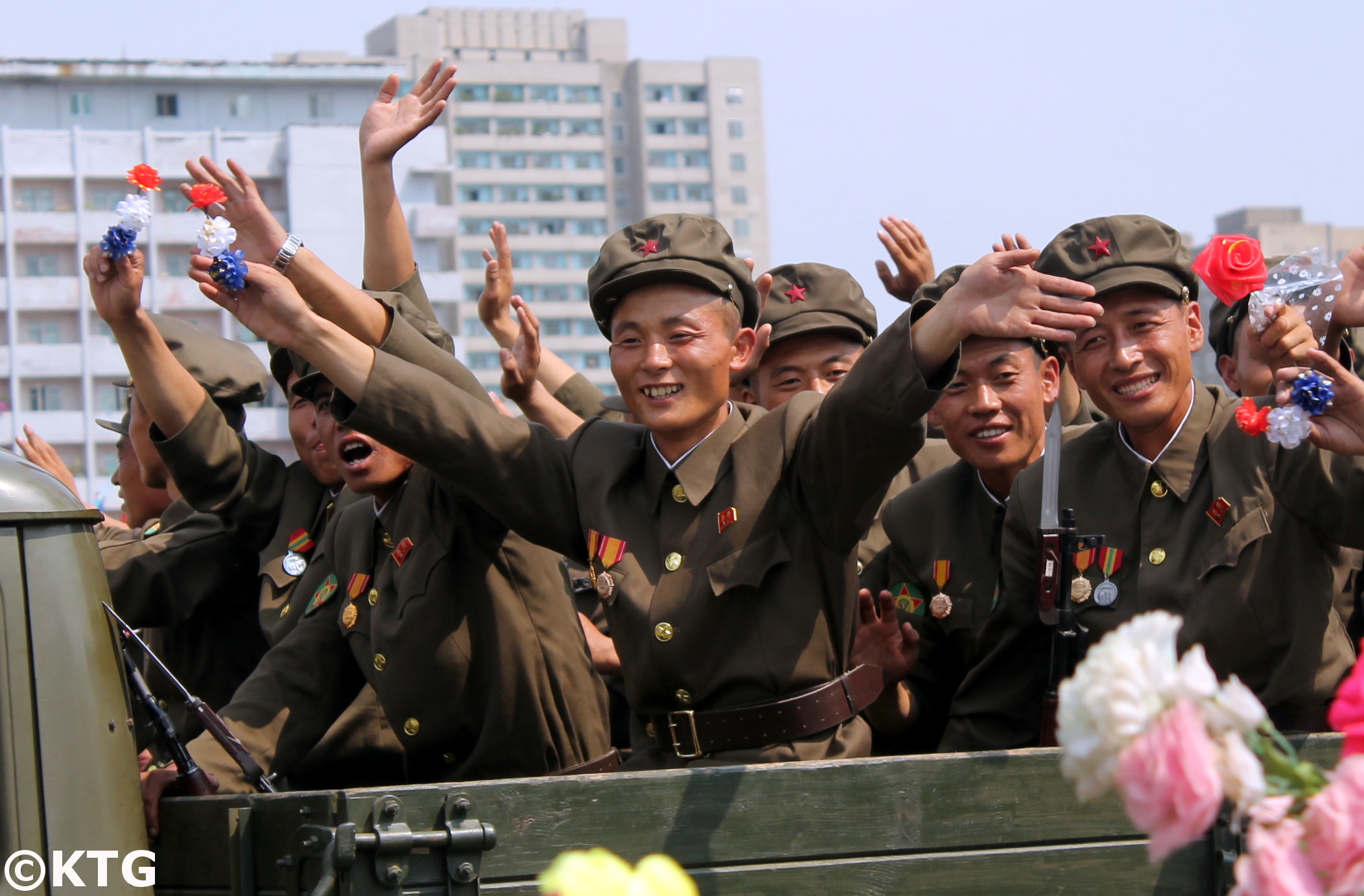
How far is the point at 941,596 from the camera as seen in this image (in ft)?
15.4

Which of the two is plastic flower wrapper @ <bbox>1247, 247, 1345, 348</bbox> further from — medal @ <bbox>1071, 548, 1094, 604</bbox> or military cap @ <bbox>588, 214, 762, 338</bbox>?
military cap @ <bbox>588, 214, 762, 338</bbox>

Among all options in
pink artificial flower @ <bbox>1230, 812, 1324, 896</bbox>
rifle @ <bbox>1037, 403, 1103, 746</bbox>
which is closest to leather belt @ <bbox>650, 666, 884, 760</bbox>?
rifle @ <bbox>1037, 403, 1103, 746</bbox>

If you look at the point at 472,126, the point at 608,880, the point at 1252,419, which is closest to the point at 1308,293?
the point at 1252,419

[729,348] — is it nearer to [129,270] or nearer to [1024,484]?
[1024,484]

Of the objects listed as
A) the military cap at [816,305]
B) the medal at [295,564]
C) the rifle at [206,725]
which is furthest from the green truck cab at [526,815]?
the military cap at [816,305]

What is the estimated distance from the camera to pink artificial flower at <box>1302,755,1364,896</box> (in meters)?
1.57

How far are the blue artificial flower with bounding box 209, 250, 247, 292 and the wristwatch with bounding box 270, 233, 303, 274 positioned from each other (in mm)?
455

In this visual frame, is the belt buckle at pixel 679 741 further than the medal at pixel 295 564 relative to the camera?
No

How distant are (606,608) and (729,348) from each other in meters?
0.74

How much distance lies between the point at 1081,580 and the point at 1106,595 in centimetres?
8

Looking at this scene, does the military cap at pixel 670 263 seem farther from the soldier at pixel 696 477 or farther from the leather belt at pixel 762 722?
the leather belt at pixel 762 722

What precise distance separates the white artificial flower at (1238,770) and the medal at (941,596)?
3.09m

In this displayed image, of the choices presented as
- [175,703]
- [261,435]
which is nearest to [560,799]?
[175,703]

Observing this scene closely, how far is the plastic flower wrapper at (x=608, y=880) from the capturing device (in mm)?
1324
